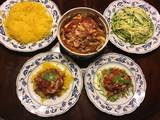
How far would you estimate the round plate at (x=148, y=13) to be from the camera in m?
1.79

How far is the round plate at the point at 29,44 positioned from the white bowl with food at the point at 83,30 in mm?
94

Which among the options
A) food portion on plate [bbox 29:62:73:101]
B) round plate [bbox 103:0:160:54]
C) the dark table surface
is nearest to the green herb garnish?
→ food portion on plate [bbox 29:62:73:101]

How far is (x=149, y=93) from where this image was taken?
68.1 inches

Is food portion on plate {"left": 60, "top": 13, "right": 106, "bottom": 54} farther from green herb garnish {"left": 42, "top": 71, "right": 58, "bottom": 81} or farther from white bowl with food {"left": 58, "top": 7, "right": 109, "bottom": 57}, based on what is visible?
green herb garnish {"left": 42, "top": 71, "right": 58, "bottom": 81}

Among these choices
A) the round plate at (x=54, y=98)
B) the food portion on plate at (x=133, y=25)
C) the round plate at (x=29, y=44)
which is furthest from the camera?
the food portion on plate at (x=133, y=25)

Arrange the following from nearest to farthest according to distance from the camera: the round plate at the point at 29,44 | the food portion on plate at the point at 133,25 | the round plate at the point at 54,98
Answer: the round plate at the point at 54,98 < the round plate at the point at 29,44 < the food portion on plate at the point at 133,25

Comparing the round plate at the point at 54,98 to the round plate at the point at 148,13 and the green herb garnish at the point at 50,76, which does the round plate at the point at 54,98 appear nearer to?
the green herb garnish at the point at 50,76

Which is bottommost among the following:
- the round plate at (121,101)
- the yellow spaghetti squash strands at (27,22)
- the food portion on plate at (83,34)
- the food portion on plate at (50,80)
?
the round plate at (121,101)

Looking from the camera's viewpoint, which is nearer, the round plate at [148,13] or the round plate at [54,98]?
the round plate at [54,98]

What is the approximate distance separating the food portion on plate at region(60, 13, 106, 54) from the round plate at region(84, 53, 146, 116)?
10 centimetres

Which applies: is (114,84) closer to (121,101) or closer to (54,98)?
(121,101)

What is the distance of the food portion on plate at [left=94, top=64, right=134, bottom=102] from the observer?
5.55 ft

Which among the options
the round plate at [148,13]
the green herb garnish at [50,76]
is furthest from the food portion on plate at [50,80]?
the round plate at [148,13]

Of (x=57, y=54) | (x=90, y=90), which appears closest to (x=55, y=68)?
(x=57, y=54)
